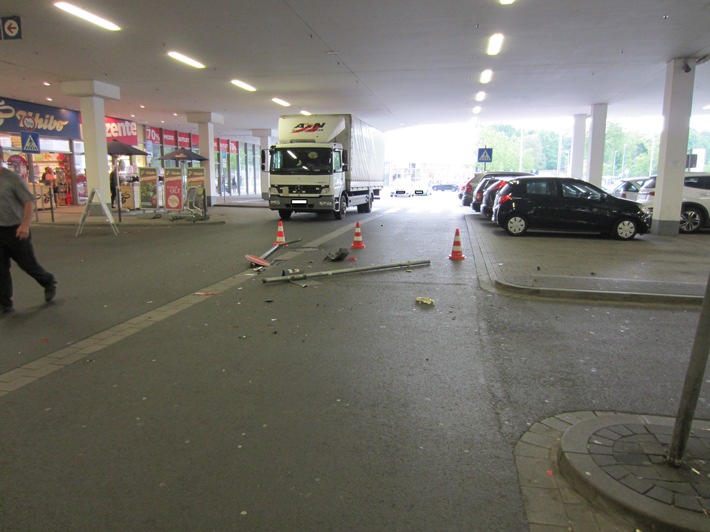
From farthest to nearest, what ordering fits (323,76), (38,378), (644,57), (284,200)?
(284,200) < (323,76) < (644,57) < (38,378)

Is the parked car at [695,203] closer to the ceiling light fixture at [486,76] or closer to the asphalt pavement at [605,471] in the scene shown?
the ceiling light fixture at [486,76]

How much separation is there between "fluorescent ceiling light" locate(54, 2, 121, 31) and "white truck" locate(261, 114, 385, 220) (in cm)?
786

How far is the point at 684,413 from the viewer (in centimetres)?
301

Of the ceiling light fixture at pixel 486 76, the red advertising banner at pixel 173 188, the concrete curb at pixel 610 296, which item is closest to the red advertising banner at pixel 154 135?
the red advertising banner at pixel 173 188

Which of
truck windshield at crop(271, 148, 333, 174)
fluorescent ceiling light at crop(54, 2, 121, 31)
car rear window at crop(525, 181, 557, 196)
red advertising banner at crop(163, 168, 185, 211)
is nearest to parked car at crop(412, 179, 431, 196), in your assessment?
truck windshield at crop(271, 148, 333, 174)

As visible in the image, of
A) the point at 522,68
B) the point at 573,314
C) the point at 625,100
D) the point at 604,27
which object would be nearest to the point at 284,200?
the point at 522,68

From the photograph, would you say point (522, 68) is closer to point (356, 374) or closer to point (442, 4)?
point (442, 4)

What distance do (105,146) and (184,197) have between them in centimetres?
401

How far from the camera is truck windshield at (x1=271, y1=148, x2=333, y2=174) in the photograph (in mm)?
19391

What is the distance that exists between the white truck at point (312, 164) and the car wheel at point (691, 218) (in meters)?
12.3

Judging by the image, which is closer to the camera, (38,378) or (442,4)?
(38,378)

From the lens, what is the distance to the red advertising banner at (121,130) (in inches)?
1198

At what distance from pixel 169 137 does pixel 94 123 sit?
19362mm

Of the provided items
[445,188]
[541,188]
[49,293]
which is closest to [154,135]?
[541,188]
